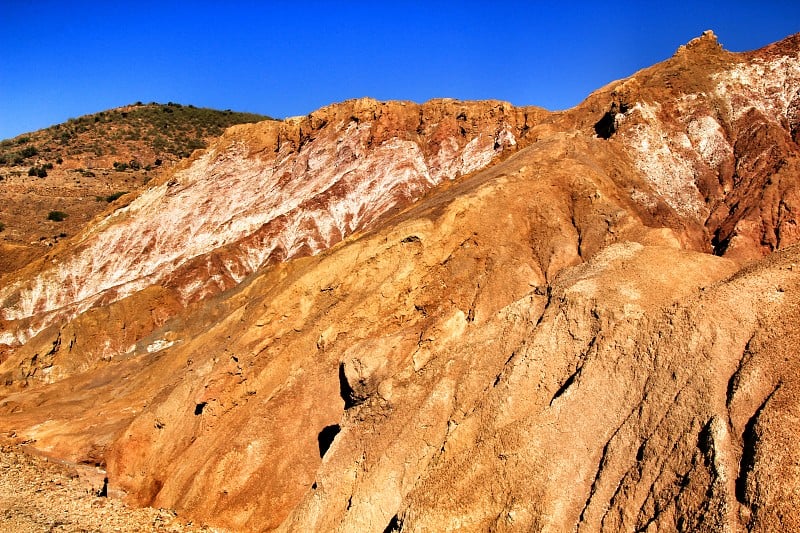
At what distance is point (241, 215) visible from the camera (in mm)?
48188

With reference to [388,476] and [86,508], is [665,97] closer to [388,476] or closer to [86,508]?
[388,476]

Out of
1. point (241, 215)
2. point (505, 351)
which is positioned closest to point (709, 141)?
point (505, 351)

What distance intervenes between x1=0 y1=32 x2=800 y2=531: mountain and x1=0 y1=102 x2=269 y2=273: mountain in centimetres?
2322

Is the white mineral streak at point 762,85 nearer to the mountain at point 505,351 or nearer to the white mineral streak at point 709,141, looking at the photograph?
the mountain at point 505,351

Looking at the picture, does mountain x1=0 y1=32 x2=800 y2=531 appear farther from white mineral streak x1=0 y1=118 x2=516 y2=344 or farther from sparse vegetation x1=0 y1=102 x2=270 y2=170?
sparse vegetation x1=0 y1=102 x2=270 y2=170

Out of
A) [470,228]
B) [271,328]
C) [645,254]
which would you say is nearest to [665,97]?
[470,228]

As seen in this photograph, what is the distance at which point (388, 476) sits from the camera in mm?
12141

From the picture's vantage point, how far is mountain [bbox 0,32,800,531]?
983 centimetres

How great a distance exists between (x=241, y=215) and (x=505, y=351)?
38797 millimetres

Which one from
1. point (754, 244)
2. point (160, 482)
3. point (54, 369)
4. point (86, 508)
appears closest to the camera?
point (86, 508)

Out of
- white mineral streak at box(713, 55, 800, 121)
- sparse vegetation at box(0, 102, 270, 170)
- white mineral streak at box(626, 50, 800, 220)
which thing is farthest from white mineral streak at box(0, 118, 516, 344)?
sparse vegetation at box(0, 102, 270, 170)

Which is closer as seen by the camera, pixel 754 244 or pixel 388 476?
pixel 388 476

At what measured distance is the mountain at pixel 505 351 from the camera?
983 centimetres

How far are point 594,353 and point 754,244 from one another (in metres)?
16.3
